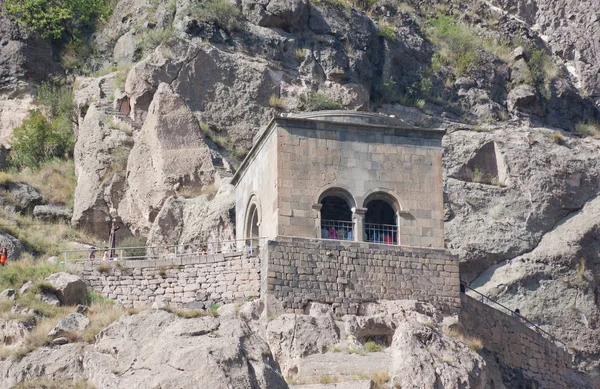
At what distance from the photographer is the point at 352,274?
109ft

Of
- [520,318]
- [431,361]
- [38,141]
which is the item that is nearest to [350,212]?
[431,361]

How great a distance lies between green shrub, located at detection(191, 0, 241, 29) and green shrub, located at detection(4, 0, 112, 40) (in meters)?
5.46

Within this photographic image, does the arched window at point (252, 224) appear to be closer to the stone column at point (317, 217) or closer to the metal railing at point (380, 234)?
the stone column at point (317, 217)

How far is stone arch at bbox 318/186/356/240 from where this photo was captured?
33.9 m

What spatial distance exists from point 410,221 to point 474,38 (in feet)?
49.8

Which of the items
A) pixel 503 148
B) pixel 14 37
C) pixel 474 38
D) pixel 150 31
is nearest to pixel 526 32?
pixel 474 38

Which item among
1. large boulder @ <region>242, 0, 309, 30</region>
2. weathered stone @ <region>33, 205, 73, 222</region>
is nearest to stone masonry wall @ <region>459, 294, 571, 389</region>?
weathered stone @ <region>33, 205, 73, 222</region>

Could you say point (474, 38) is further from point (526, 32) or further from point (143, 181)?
point (143, 181)

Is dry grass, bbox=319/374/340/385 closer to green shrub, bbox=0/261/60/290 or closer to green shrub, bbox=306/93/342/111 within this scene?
green shrub, bbox=0/261/60/290

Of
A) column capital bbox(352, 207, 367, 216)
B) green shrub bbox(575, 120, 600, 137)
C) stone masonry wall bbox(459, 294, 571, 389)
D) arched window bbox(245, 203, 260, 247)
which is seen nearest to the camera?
column capital bbox(352, 207, 367, 216)

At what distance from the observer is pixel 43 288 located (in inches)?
1256

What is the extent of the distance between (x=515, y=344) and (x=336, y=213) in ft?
17.8

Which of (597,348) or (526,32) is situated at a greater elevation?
(526,32)

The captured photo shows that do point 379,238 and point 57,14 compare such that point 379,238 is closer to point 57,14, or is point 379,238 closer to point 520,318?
point 520,318
